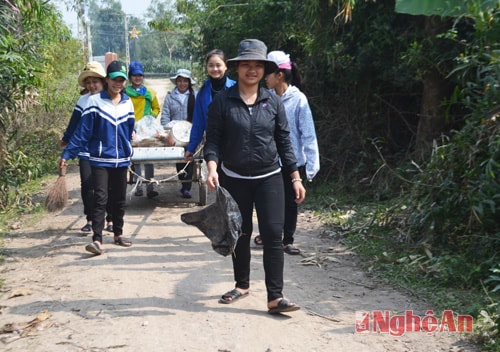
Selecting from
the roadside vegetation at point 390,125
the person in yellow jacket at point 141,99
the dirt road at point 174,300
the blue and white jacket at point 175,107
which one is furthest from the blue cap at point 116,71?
the blue and white jacket at point 175,107

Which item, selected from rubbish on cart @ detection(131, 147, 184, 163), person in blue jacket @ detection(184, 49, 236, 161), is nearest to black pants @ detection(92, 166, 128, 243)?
person in blue jacket @ detection(184, 49, 236, 161)

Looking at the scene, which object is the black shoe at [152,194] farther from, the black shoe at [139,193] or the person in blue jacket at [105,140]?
the person in blue jacket at [105,140]

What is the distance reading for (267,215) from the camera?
5062mm

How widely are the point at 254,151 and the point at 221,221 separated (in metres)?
0.60

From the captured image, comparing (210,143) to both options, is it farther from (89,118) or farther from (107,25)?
(107,25)

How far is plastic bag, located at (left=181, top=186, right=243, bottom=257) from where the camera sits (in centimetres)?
493

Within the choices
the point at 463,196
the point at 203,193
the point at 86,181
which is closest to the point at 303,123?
the point at 463,196

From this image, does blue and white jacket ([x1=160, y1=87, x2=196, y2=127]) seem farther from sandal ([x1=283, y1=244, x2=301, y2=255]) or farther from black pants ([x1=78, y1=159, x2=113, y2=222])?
sandal ([x1=283, y1=244, x2=301, y2=255])

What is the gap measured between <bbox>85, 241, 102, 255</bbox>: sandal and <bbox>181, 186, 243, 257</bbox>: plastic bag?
200cm

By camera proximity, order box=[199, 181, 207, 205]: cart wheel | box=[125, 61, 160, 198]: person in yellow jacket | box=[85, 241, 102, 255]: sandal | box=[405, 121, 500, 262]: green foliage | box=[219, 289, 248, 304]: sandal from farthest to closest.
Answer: box=[125, 61, 160, 198]: person in yellow jacket
box=[199, 181, 207, 205]: cart wheel
box=[85, 241, 102, 255]: sandal
box=[405, 121, 500, 262]: green foliage
box=[219, 289, 248, 304]: sandal

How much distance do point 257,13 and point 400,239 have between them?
7.40 metres

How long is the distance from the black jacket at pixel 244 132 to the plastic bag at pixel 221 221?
287mm

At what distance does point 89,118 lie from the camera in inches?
275

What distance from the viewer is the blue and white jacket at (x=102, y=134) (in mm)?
6980
